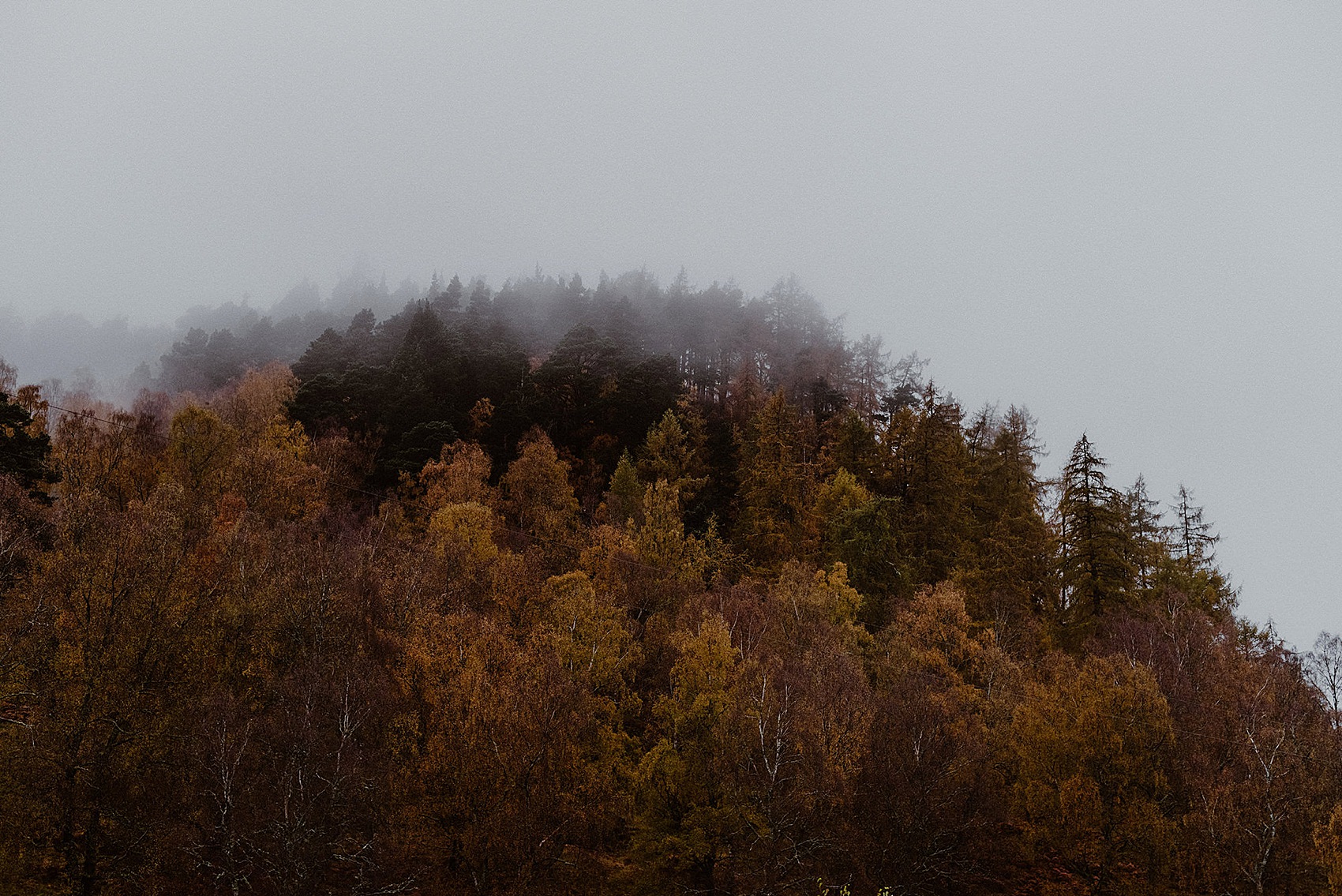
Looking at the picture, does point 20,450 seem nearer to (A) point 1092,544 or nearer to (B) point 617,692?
(B) point 617,692

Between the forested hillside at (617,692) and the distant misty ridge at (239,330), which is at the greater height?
the distant misty ridge at (239,330)

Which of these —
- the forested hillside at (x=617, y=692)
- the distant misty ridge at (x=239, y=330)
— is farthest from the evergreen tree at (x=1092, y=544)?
the distant misty ridge at (x=239, y=330)

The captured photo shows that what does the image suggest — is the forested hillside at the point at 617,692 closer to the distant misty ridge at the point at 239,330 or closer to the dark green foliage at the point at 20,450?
the dark green foliage at the point at 20,450

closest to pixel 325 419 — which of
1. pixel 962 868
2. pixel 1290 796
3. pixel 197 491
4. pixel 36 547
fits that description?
pixel 197 491

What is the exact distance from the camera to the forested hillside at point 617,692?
26.1 metres

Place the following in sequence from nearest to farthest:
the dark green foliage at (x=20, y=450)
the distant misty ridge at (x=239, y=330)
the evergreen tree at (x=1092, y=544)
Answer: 1. the dark green foliage at (x=20, y=450)
2. the evergreen tree at (x=1092, y=544)
3. the distant misty ridge at (x=239, y=330)

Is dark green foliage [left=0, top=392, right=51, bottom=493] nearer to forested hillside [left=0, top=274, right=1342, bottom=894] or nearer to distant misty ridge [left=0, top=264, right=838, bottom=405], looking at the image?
forested hillside [left=0, top=274, right=1342, bottom=894]

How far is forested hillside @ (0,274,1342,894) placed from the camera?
85.5 ft

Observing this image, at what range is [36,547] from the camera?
107ft

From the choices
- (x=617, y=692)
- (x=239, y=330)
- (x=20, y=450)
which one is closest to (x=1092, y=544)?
(x=617, y=692)

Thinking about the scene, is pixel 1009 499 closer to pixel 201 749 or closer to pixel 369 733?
pixel 369 733

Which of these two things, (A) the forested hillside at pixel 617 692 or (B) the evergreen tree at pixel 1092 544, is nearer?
(A) the forested hillside at pixel 617 692

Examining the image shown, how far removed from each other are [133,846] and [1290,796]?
4494 centimetres

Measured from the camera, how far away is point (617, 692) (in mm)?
36625
